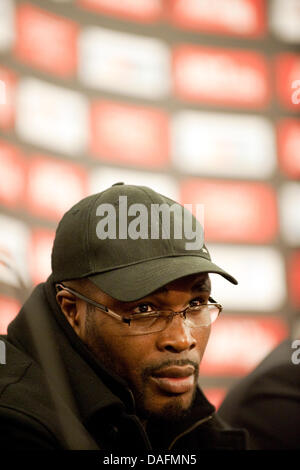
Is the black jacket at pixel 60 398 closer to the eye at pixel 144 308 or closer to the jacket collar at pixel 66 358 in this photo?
the jacket collar at pixel 66 358

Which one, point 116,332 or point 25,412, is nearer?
point 25,412

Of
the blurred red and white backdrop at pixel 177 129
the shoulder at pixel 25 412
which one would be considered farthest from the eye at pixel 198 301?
the blurred red and white backdrop at pixel 177 129

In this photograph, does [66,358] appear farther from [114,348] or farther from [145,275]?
[145,275]

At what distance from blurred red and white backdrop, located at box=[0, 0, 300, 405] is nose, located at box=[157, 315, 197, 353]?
494mm

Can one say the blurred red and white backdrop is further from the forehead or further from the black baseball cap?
the forehead

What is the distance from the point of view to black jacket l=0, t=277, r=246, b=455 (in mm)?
812

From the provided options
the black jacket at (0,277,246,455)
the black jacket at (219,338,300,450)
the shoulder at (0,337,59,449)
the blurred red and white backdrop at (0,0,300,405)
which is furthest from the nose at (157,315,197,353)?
the blurred red and white backdrop at (0,0,300,405)

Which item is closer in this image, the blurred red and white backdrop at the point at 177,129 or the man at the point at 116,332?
the man at the point at 116,332

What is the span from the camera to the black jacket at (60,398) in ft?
2.66

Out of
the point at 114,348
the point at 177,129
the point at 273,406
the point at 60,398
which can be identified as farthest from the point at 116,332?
the point at 177,129

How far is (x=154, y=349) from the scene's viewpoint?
2.99ft

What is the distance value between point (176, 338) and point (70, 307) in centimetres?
22

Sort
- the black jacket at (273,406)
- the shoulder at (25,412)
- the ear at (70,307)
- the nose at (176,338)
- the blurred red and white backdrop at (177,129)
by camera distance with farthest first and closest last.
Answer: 1. the blurred red and white backdrop at (177,129)
2. the black jacket at (273,406)
3. the ear at (70,307)
4. the nose at (176,338)
5. the shoulder at (25,412)
